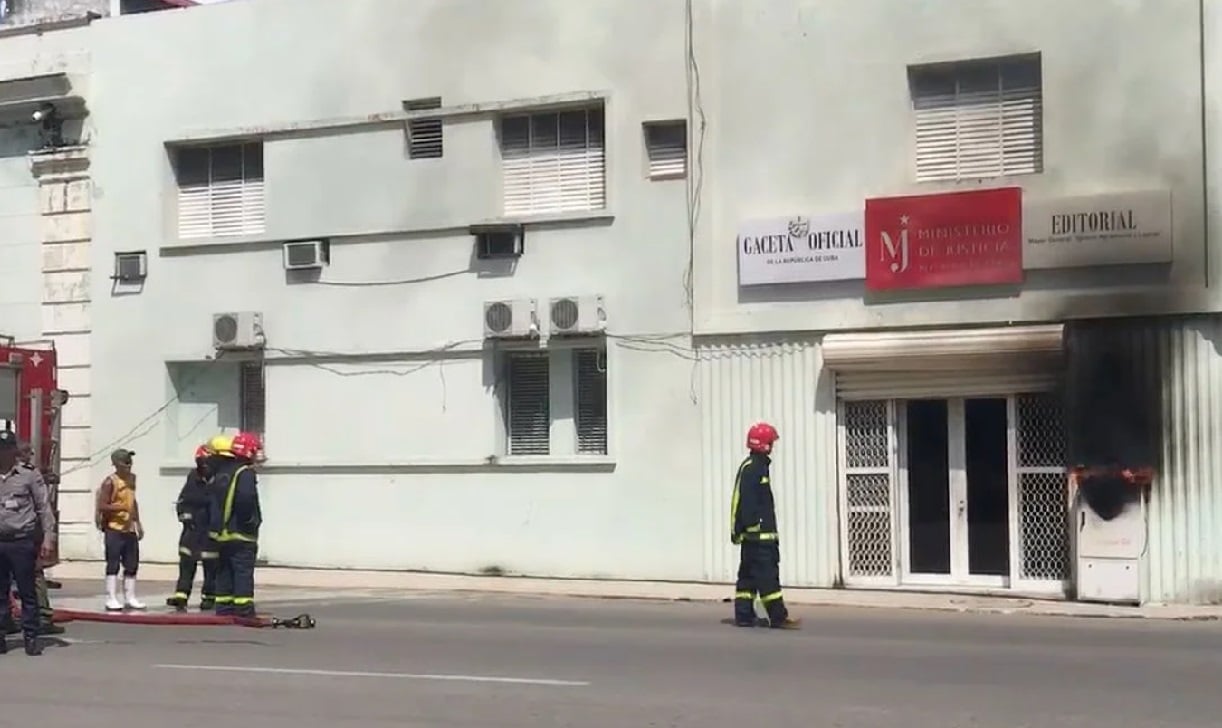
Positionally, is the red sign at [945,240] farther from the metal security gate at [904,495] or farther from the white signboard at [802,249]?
the metal security gate at [904,495]

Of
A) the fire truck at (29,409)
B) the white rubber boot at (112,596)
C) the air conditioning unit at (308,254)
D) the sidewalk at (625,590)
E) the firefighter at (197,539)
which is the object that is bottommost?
the sidewalk at (625,590)

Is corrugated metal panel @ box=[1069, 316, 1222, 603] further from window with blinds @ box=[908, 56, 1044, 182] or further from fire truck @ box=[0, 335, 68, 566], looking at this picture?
fire truck @ box=[0, 335, 68, 566]

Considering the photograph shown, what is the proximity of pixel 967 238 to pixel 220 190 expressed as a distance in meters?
10.9

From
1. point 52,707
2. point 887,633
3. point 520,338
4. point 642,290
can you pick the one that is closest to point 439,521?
point 520,338

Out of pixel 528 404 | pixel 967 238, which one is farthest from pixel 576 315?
pixel 967 238

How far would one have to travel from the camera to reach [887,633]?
14.8 metres

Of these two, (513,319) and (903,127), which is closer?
(903,127)

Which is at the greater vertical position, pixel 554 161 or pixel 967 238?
pixel 554 161

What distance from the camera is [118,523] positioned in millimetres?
16188

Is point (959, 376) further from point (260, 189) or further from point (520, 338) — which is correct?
point (260, 189)

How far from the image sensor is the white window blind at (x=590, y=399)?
21.3m

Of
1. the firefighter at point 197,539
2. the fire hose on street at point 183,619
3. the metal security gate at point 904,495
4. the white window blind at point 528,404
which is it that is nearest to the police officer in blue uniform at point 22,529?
the fire hose on street at point 183,619

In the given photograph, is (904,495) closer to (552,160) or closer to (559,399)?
(559,399)

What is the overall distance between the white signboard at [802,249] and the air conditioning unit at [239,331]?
23.3ft
